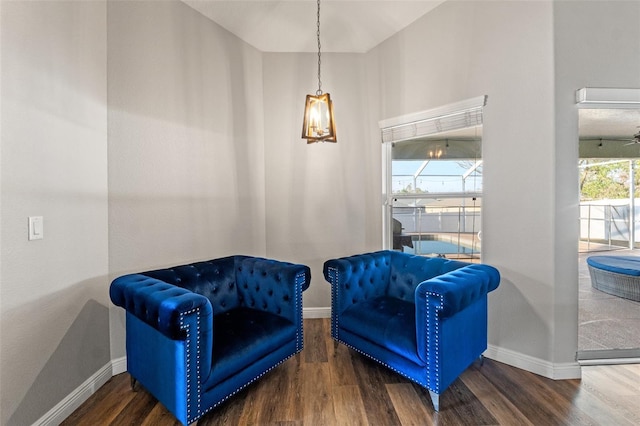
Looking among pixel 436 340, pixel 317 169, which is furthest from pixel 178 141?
pixel 436 340

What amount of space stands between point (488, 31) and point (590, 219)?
178 cm

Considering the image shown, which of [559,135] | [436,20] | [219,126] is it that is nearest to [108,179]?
[219,126]

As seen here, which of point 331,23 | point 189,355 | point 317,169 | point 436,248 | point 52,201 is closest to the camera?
point 189,355

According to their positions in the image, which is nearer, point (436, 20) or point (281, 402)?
point (281, 402)

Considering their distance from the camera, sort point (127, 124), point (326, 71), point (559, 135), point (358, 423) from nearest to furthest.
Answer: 1. point (358, 423)
2. point (559, 135)
3. point (127, 124)
4. point (326, 71)

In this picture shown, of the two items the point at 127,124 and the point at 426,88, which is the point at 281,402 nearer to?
the point at 127,124

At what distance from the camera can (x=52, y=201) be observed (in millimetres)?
1621

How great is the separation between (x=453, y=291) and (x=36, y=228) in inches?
95.5

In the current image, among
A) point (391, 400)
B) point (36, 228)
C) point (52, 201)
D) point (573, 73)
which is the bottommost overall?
point (391, 400)

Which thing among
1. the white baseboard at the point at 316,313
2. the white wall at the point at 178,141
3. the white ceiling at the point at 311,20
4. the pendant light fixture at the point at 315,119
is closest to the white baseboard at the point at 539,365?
the white baseboard at the point at 316,313

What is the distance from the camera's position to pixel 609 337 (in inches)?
89.8

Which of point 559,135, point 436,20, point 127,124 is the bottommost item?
point 559,135

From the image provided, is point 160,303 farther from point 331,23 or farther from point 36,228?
point 331,23

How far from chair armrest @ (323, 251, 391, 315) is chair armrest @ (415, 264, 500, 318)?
686mm
